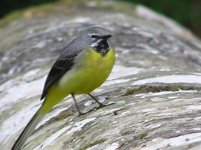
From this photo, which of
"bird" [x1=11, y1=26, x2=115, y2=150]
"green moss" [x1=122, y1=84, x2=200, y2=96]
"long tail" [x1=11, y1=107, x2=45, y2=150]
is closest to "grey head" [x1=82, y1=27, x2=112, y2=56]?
"bird" [x1=11, y1=26, x2=115, y2=150]

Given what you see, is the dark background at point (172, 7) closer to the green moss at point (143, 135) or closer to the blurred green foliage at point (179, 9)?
the blurred green foliage at point (179, 9)

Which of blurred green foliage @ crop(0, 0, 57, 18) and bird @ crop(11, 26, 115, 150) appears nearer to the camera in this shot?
bird @ crop(11, 26, 115, 150)

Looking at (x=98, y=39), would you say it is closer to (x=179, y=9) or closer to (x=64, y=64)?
(x=64, y=64)

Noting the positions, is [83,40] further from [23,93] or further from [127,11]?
[127,11]

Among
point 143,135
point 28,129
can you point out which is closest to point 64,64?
point 28,129

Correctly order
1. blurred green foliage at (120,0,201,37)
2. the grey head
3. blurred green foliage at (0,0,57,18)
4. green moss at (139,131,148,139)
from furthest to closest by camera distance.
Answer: blurred green foliage at (0,0,57,18), blurred green foliage at (120,0,201,37), the grey head, green moss at (139,131,148,139)

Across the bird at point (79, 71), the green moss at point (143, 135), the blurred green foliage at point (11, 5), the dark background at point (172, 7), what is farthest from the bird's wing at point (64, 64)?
the blurred green foliage at point (11, 5)

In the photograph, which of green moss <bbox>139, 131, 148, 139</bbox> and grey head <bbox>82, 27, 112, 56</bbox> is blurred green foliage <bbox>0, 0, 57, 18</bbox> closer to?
grey head <bbox>82, 27, 112, 56</bbox>
